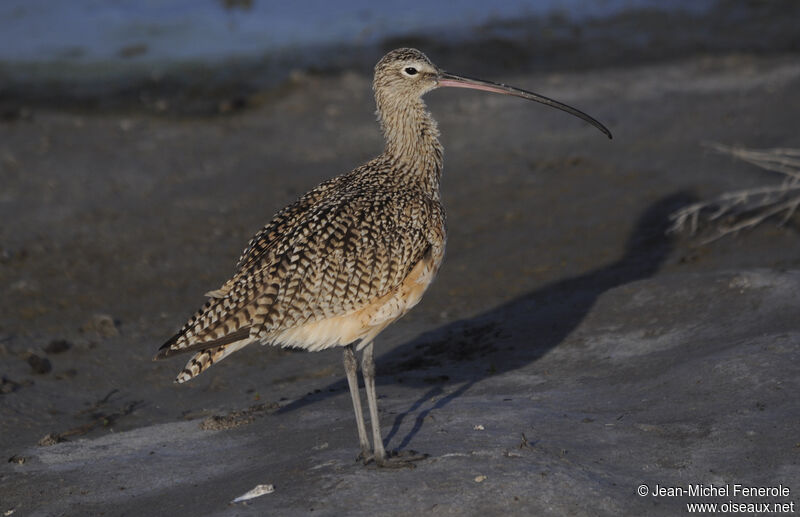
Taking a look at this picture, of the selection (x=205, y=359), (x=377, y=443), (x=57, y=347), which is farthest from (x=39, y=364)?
(x=377, y=443)

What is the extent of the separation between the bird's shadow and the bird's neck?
1.34 metres

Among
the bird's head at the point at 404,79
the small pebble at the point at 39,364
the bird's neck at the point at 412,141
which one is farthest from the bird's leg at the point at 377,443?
the small pebble at the point at 39,364

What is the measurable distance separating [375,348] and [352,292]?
8.69ft

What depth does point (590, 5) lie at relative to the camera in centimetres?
1858

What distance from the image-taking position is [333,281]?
5672mm

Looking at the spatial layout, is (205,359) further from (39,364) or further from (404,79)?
(39,364)

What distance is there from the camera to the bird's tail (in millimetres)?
5531

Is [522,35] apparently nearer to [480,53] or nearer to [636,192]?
[480,53]

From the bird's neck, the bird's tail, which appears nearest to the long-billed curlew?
the bird's tail

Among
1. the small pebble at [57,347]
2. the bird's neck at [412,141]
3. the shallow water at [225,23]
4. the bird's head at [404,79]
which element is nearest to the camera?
the bird's neck at [412,141]

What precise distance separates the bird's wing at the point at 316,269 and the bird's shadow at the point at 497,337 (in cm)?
89

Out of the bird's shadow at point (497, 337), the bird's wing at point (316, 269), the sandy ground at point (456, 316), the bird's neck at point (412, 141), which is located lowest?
the bird's shadow at point (497, 337)

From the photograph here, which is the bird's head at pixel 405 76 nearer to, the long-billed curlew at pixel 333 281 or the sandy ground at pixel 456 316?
the long-billed curlew at pixel 333 281

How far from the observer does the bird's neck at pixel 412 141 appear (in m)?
6.55
